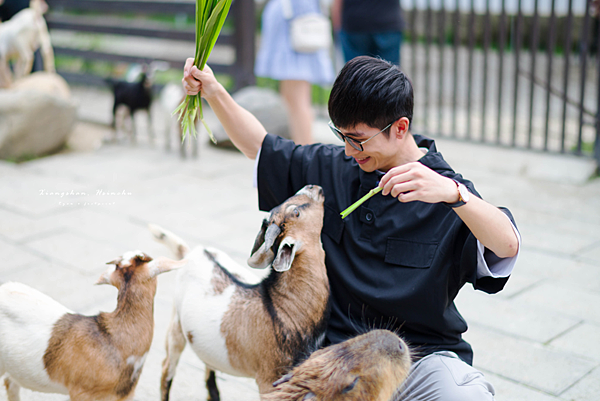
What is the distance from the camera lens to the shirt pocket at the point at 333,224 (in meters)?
2.23

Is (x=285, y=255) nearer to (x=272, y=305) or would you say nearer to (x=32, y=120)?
(x=272, y=305)

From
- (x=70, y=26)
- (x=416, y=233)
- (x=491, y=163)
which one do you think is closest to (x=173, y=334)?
(x=416, y=233)

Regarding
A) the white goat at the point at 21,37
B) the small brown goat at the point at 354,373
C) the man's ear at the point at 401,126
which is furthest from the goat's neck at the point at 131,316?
the white goat at the point at 21,37

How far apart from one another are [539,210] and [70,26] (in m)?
7.99

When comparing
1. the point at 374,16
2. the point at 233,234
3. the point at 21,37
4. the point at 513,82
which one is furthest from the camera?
the point at 513,82

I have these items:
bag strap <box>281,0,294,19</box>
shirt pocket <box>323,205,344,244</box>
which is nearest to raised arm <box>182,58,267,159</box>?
shirt pocket <box>323,205,344,244</box>

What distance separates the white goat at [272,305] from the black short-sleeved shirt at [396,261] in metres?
0.16

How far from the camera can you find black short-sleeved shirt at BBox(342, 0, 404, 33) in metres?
5.59

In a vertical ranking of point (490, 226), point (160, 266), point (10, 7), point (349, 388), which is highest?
point (10, 7)

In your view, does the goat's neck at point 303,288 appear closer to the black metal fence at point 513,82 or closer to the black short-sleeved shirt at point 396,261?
the black short-sleeved shirt at point 396,261

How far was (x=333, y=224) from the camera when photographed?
2252 millimetres

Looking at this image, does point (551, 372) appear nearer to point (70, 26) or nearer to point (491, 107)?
point (491, 107)

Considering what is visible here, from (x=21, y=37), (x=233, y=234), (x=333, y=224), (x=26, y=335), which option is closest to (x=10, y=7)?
(x=21, y=37)

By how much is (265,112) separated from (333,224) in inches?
193
